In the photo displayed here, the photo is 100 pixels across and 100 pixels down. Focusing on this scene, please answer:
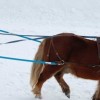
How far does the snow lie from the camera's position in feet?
19.9

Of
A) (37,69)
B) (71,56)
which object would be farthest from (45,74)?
(71,56)

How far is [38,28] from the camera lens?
13914 mm

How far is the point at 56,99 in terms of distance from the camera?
5.68 m

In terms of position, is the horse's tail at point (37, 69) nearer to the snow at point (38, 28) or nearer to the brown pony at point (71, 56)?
the brown pony at point (71, 56)

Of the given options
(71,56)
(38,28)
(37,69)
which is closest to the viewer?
(71,56)

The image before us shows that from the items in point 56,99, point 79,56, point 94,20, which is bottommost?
point 56,99

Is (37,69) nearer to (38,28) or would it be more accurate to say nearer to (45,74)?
(45,74)

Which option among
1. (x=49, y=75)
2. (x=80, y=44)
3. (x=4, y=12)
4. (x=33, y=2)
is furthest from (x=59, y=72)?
(x=33, y=2)

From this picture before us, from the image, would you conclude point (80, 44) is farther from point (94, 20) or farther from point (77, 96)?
point (94, 20)

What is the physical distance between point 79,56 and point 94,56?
26cm

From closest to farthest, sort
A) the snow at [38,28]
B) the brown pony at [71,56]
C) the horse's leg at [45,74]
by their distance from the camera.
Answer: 1. the brown pony at [71,56]
2. the horse's leg at [45,74]
3. the snow at [38,28]

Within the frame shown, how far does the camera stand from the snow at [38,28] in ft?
19.9

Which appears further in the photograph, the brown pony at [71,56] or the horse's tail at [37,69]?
the horse's tail at [37,69]

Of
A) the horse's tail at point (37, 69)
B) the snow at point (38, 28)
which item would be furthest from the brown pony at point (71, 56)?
the snow at point (38, 28)
